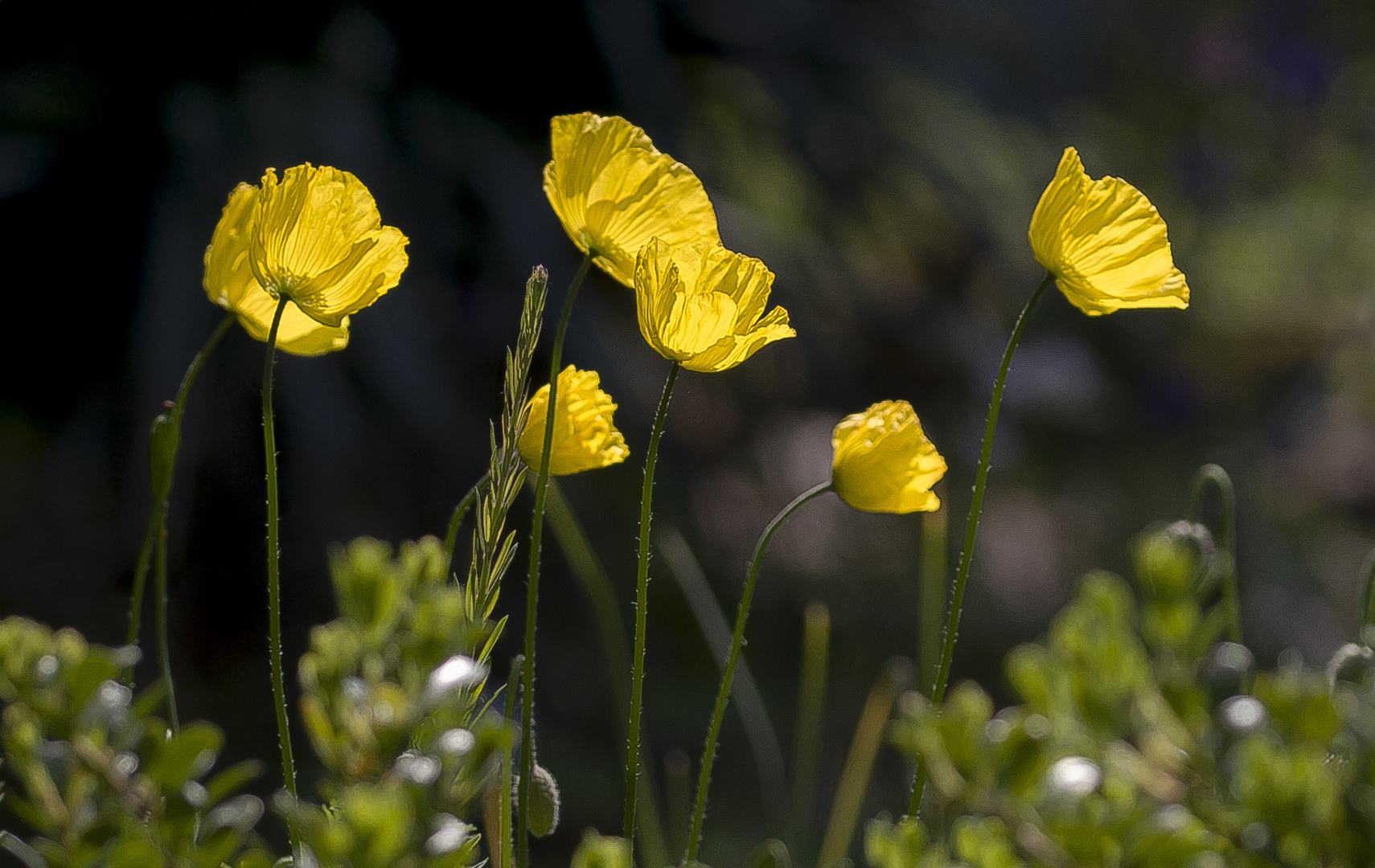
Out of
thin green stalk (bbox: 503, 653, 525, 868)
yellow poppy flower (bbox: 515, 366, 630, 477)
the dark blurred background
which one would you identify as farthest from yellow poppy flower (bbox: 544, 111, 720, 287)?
the dark blurred background

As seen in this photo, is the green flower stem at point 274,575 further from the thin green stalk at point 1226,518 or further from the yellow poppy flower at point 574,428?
the thin green stalk at point 1226,518

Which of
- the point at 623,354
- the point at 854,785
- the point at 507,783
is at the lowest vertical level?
the point at 623,354

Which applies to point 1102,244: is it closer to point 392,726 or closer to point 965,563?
point 965,563

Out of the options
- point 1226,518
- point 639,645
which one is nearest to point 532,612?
point 639,645

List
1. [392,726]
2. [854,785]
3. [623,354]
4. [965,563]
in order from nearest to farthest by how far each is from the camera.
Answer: [392,726] < [965,563] < [854,785] < [623,354]

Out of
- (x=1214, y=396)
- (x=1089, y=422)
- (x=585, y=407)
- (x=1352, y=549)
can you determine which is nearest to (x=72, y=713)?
(x=585, y=407)

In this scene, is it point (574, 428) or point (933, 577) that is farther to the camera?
point (933, 577)

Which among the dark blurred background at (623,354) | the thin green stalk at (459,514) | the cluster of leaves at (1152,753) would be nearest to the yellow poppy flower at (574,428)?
the thin green stalk at (459,514)

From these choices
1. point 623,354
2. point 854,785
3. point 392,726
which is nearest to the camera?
point 392,726
